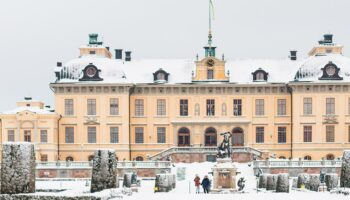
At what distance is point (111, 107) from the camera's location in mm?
62375

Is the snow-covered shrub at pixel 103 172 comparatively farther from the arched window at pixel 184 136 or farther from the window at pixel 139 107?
the window at pixel 139 107

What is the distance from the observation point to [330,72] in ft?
202

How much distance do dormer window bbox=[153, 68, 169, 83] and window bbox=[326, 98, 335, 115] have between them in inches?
456

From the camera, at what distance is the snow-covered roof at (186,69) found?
6181cm

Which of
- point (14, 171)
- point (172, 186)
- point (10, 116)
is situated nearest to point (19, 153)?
point (14, 171)

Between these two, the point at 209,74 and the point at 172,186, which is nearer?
the point at 172,186

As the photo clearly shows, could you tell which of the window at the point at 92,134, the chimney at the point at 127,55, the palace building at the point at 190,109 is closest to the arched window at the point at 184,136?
the palace building at the point at 190,109

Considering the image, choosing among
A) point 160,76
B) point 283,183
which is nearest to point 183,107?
point 160,76

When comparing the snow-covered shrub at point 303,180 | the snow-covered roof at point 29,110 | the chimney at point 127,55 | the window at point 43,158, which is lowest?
the window at point 43,158

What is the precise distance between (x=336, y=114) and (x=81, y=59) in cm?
1856

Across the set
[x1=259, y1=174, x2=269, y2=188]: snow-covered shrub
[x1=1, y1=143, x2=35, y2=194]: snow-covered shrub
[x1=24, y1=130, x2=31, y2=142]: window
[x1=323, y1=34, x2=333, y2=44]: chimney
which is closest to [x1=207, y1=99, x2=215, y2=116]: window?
[x1=323, y1=34, x2=333, y2=44]: chimney

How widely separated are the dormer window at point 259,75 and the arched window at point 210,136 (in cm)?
473

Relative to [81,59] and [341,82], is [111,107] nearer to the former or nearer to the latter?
[81,59]

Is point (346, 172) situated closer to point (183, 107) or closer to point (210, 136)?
point (210, 136)
